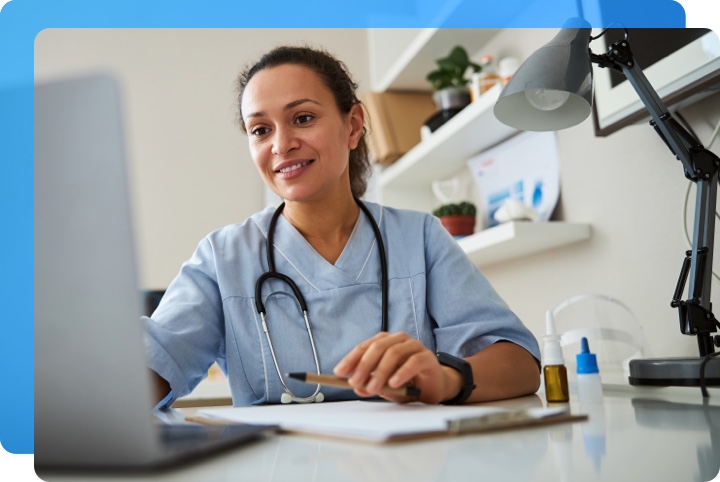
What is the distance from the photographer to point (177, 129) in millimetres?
2592

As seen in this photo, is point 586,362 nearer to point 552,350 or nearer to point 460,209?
point 552,350

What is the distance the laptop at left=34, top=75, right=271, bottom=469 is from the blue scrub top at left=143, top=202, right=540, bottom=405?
619 mm

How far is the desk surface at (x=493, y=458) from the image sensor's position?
0.40 m

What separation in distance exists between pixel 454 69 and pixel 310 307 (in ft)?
3.62

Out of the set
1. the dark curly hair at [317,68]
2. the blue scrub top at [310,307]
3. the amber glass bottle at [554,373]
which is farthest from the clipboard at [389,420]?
the dark curly hair at [317,68]

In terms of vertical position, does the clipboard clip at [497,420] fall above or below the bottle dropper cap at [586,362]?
below

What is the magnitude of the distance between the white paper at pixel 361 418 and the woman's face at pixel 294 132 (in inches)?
19.3

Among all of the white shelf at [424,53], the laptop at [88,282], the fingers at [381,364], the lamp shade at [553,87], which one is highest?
the white shelf at [424,53]

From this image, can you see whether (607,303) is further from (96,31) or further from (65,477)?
(96,31)

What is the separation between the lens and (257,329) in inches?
40.4

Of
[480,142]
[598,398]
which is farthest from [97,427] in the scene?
[480,142]

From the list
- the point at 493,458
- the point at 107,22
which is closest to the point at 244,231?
the point at 493,458

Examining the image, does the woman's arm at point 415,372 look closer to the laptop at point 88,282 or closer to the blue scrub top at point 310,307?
the blue scrub top at point 310,307

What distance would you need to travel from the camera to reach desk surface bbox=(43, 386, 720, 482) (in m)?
0.40
